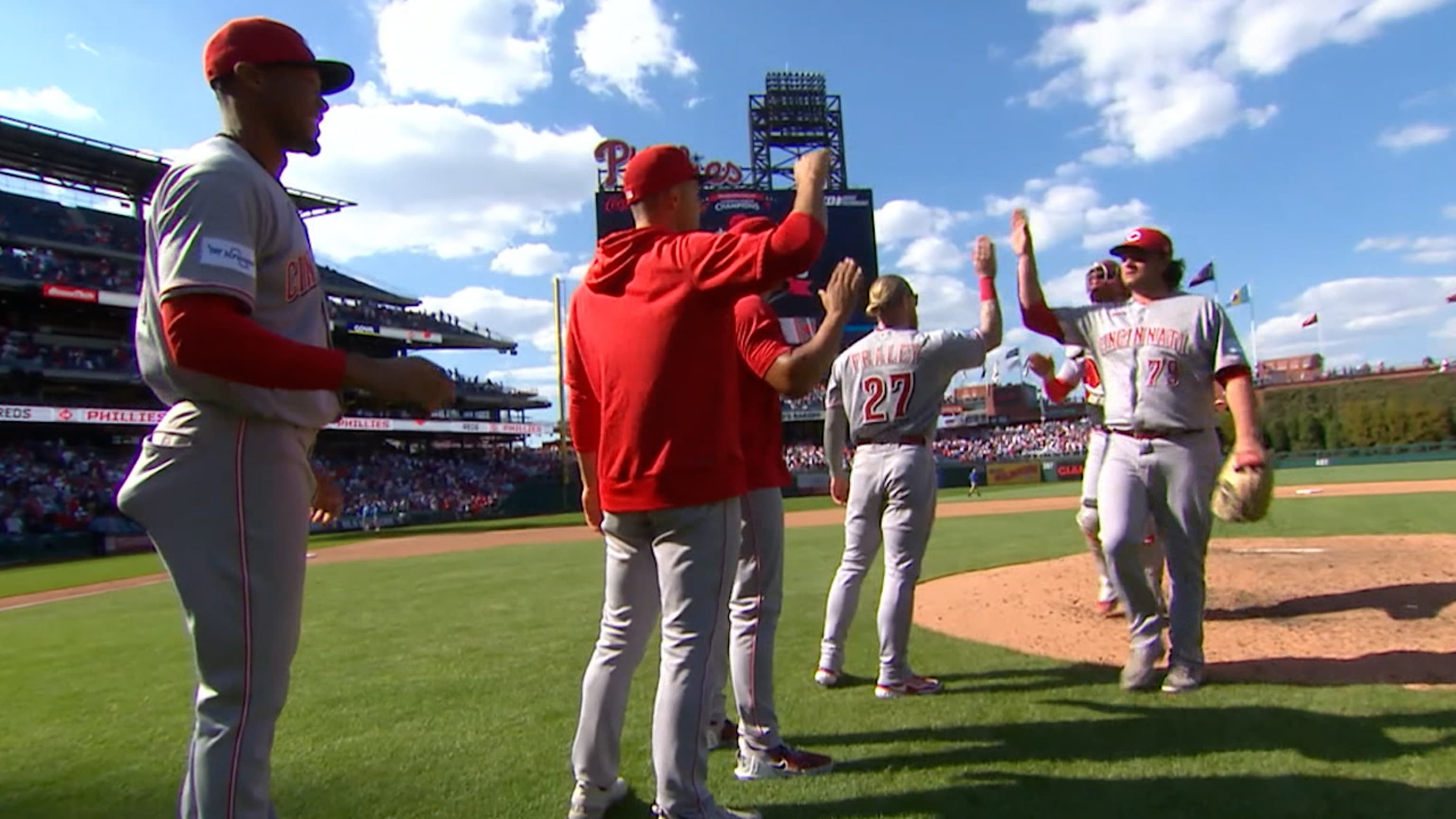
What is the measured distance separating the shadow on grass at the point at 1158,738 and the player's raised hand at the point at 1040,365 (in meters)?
2.02

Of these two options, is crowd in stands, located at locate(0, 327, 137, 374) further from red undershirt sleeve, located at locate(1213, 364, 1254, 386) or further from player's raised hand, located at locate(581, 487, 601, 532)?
red undershirt sleeve, located at locate(1213, 364, 1254, 386)

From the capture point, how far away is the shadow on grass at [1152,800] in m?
2.42

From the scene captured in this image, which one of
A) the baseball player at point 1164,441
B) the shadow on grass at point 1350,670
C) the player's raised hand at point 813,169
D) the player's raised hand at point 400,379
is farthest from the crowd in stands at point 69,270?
the shadow on grass at point 1350,670

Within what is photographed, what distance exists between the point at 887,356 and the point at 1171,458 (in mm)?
1290

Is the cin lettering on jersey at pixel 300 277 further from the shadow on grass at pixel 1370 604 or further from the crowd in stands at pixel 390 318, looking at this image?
the crowd in stands at pixel 390 318

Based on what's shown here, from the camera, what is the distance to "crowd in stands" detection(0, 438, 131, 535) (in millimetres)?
25812

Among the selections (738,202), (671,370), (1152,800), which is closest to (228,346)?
(671,370)

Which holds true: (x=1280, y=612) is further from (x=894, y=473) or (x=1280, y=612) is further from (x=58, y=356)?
(x=58, y=356)

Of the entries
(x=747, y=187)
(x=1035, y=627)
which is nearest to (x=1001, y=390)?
(x=747, y=187)

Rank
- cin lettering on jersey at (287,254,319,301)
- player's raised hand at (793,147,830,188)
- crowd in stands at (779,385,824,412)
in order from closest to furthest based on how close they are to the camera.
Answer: cin lettering on jersey at (287,254,319,301), player's raised hand at (793,147,830,188), crowd in stands at (779,385,824,412)

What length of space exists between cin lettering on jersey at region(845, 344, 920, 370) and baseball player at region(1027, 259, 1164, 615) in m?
1.25

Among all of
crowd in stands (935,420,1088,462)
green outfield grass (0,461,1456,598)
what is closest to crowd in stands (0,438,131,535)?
green outfield grass (0,461,1456,598)

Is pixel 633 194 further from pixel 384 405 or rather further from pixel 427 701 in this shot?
pixel 427 701

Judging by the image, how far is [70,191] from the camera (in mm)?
33844
